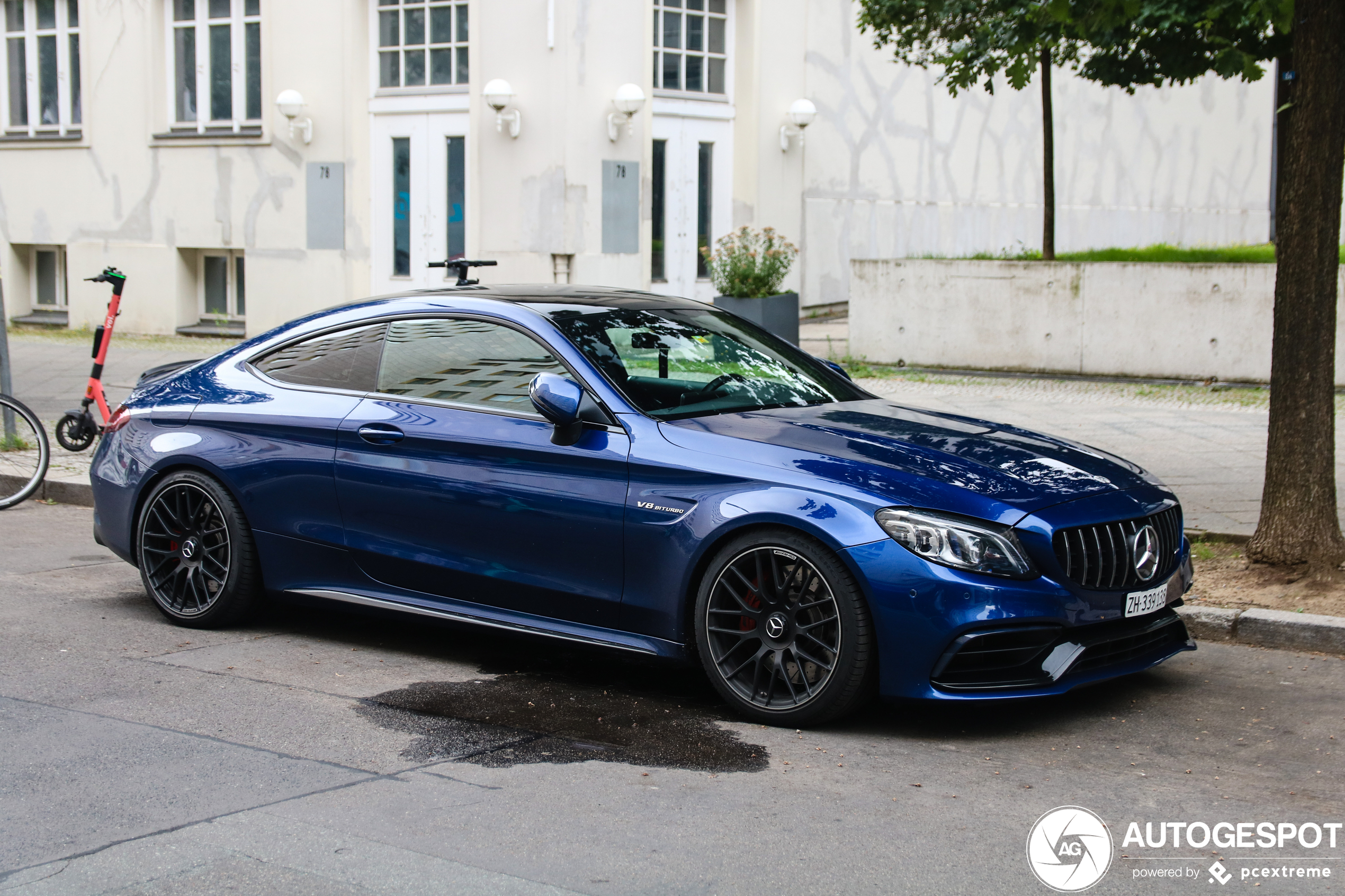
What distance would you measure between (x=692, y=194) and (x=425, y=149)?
12.2ft

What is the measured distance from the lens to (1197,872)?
12.2 ft

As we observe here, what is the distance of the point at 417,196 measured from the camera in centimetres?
1978

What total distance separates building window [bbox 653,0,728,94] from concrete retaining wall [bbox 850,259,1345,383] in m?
5.20

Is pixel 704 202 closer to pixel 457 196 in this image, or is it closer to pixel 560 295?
pixel 457 196

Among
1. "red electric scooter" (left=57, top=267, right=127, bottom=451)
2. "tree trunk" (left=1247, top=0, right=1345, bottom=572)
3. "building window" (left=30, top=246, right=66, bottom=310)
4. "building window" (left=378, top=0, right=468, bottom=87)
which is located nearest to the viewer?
"tree trunk" (left=1247, top=0, right=1345, bottom=572)

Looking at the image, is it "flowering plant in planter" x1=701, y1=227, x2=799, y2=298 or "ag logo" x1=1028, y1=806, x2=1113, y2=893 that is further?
"flowering plant in planter" x1=701, y1=227, x2=799, y2=298

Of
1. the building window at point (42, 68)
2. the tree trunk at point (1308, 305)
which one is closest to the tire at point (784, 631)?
the tree trunk at point (1308, 305)

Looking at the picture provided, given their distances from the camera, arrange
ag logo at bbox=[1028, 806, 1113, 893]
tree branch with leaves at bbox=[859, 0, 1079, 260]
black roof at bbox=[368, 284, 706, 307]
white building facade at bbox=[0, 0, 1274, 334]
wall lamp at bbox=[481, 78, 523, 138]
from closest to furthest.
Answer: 1. ag logo at bbox=[1028, 806, 1113, 893]
2. black roof at bbox=[368, 284, 706, 307]
3. tree branch with leaves at bbox=[859, 0, 1079, 260]
4. wall lamp at bbox=[481, 78, 523, 138]
5. white building facade at bbox=[0, 0, 1274, 334]

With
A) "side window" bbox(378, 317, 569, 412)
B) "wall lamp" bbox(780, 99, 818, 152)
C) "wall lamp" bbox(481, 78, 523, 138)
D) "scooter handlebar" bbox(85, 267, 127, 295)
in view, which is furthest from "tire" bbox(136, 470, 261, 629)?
"wall lamp" bbox(780, 99, 818, 152)

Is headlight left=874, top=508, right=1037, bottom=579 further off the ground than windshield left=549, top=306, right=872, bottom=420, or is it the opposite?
windshield left=549, top=306, right=872, bottom=420

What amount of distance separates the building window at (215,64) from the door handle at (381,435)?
16326mm

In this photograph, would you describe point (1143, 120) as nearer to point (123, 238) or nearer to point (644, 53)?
point (644, 53)

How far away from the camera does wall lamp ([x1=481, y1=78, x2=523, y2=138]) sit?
18547 mm

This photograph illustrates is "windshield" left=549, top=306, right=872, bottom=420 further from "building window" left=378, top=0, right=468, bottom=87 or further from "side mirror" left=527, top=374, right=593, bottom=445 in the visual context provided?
"building window" left=378, top=0, right=468, bottom=87
